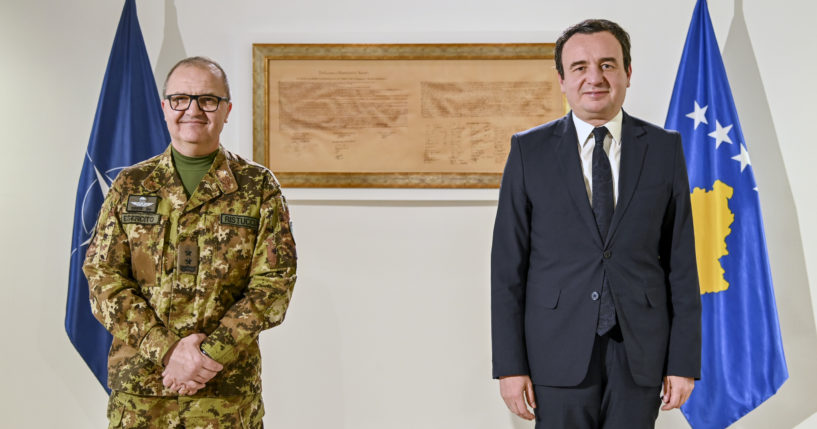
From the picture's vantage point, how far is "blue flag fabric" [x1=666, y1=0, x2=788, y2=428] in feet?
8.92

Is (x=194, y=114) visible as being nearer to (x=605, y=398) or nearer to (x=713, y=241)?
(x=605, y=398)

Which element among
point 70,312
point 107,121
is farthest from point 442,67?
point 70,312

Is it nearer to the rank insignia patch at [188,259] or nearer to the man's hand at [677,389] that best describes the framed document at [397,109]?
the rank insignia patch at [188,259]

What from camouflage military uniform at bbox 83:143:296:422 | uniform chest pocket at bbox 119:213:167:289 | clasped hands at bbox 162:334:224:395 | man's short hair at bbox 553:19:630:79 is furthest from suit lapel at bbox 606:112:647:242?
uniform chest pocket at bbox 119:213:167:289

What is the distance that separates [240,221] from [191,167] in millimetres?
211

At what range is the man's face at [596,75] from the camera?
1.76 meters

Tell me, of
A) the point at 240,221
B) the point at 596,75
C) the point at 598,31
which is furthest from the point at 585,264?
the point at 240,221

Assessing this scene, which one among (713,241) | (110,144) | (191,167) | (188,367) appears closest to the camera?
(188,367)

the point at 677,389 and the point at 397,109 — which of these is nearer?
the point at 677,389

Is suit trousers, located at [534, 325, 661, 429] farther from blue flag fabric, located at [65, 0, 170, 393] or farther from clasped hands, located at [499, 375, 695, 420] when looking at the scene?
blue flag fabric, located at [65, 0, 170, 393]

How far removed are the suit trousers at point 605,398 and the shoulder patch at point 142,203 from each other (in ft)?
3.59

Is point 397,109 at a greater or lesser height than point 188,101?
greater

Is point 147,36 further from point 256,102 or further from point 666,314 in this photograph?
point 666,314

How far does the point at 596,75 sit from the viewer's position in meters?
1.75
